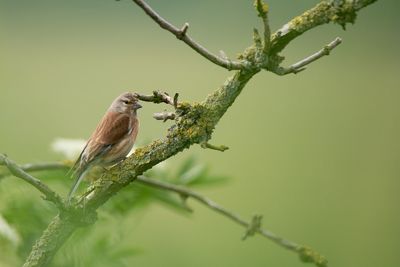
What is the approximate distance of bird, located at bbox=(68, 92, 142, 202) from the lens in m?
2.10

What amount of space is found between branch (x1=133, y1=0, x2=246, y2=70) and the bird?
0.59 metres

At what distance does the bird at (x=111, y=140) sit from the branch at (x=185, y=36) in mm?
592

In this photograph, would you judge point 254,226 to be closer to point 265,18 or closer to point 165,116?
point 165,116

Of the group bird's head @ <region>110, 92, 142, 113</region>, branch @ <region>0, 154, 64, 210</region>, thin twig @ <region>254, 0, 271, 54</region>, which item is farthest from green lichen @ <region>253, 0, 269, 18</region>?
bird's head @ <region>110, 92, 142, 113</region>

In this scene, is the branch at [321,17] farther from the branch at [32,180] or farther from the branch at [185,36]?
the branch at [32,180]

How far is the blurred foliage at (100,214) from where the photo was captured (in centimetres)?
211

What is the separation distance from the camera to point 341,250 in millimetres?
4469

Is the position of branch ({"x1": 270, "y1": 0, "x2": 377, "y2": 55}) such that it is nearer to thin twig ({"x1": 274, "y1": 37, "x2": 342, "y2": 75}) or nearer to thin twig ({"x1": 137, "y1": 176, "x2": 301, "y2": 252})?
thin twig ({"x1": 274, "y1": 37, "x2": 342, "y2": 75})

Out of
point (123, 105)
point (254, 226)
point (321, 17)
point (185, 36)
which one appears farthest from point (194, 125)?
point (123, 105)

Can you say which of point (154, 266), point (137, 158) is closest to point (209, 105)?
point (137, 158)

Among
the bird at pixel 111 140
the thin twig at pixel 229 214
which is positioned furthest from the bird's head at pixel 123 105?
the thin twig at pixel 229 214

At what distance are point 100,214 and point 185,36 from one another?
1382 millimetres

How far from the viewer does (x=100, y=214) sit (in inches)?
108

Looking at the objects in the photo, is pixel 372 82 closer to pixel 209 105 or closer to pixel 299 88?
pixel 299 88
